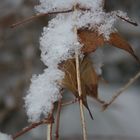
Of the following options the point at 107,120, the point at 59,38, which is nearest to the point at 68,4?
the point at 59,38

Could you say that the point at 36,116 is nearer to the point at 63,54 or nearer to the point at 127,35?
the point at 63,54

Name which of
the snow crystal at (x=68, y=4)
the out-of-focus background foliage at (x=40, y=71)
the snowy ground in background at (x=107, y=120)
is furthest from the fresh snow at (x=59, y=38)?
the snowy ground in background at (x=107, y=120)

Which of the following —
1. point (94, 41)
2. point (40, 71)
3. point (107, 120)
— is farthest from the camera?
point (107, 120)

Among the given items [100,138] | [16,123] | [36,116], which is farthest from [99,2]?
[16,123]

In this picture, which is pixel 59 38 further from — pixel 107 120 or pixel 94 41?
pixel 107 120

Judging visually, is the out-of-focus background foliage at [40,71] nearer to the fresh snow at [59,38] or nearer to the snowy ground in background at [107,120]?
the snowy ground in background at [107,120]

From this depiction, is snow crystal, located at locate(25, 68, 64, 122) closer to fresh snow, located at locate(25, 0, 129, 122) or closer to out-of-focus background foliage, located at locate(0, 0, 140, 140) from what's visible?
fresh snow, located at locate(25, 0, 129, 122)
